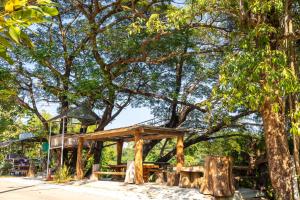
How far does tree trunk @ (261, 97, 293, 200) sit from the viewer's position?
724cm

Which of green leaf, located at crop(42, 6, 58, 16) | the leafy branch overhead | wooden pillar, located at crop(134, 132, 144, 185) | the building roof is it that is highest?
the building roof

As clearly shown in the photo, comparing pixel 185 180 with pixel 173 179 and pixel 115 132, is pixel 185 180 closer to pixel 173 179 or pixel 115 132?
pixel 173 179

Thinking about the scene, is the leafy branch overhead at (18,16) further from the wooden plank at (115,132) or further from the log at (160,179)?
the log at (160,179)

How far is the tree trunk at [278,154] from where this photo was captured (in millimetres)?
7241

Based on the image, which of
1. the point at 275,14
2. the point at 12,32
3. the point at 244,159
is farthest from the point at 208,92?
the point at 12,32

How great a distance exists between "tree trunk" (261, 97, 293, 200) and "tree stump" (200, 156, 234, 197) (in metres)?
1.77

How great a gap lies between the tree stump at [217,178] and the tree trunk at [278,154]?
1.77 m

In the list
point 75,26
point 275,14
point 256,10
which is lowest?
point 256,10

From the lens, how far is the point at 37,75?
14.9m

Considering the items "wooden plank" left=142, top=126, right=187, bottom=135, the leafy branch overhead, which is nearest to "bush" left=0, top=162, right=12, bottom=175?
"wooden plank" left=142, top=126, right=187, bottom=135

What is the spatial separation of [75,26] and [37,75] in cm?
298

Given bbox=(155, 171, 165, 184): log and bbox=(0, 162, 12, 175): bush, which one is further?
bbox=(0, 162, 12, 175): bush

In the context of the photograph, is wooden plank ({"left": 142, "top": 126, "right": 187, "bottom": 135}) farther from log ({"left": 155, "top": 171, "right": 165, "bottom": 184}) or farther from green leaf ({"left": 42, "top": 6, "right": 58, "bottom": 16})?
green leaf ({"left": 42, "top": 6, "right": 58, "bottom": 16})

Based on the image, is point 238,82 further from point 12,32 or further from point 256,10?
point 12,32
